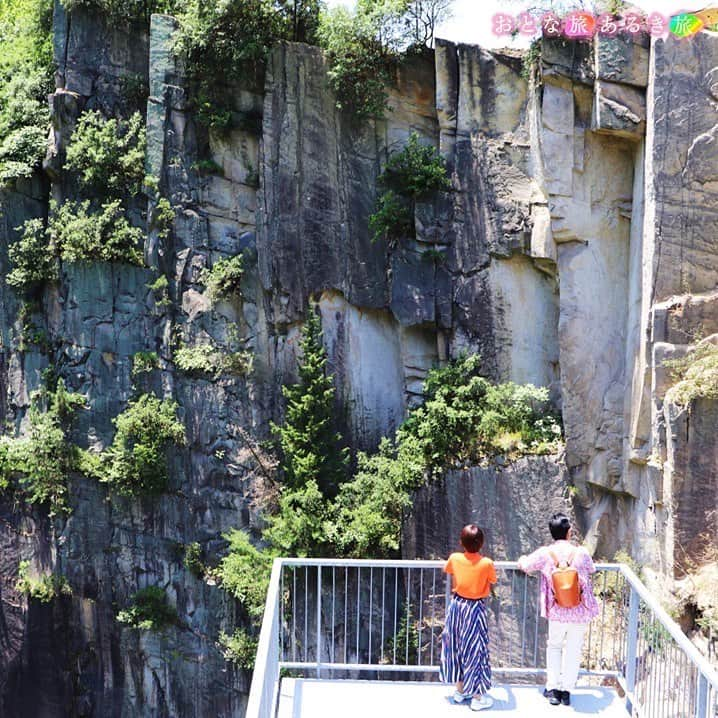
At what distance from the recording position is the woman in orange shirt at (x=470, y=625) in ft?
19.5

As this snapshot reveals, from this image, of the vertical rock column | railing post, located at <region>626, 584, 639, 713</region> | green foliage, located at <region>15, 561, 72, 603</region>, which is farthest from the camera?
green foliage, located at <region>15, 561, 72, 603</region>

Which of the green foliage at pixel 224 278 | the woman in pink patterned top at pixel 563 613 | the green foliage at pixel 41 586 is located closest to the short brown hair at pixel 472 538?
the woman in pink patterned top at pixel 563 613

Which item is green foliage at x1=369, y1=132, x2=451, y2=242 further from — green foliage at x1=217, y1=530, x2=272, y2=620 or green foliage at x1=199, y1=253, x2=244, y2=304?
green foliage at x1=217, y1=530, x2=272, y2=620

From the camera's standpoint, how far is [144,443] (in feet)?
52.2

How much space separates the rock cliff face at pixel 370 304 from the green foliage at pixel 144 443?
33 cm

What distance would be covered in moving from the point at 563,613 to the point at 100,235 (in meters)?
12.9

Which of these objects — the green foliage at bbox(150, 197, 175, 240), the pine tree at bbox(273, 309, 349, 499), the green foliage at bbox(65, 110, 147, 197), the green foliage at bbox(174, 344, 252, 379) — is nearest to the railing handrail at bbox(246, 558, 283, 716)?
the pine tree at bbox(273, 309, 349, 499)

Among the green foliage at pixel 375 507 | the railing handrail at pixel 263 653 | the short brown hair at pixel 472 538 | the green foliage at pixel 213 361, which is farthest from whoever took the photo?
the green foliage at pixel 213 361

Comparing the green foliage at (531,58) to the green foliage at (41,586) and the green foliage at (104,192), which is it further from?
the green foliage at (41,586)

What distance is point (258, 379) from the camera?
15.8 metres

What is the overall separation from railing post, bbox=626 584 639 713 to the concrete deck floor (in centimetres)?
14

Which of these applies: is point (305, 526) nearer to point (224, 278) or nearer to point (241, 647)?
point (241, 647)

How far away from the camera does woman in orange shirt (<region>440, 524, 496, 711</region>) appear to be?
19.5ft
